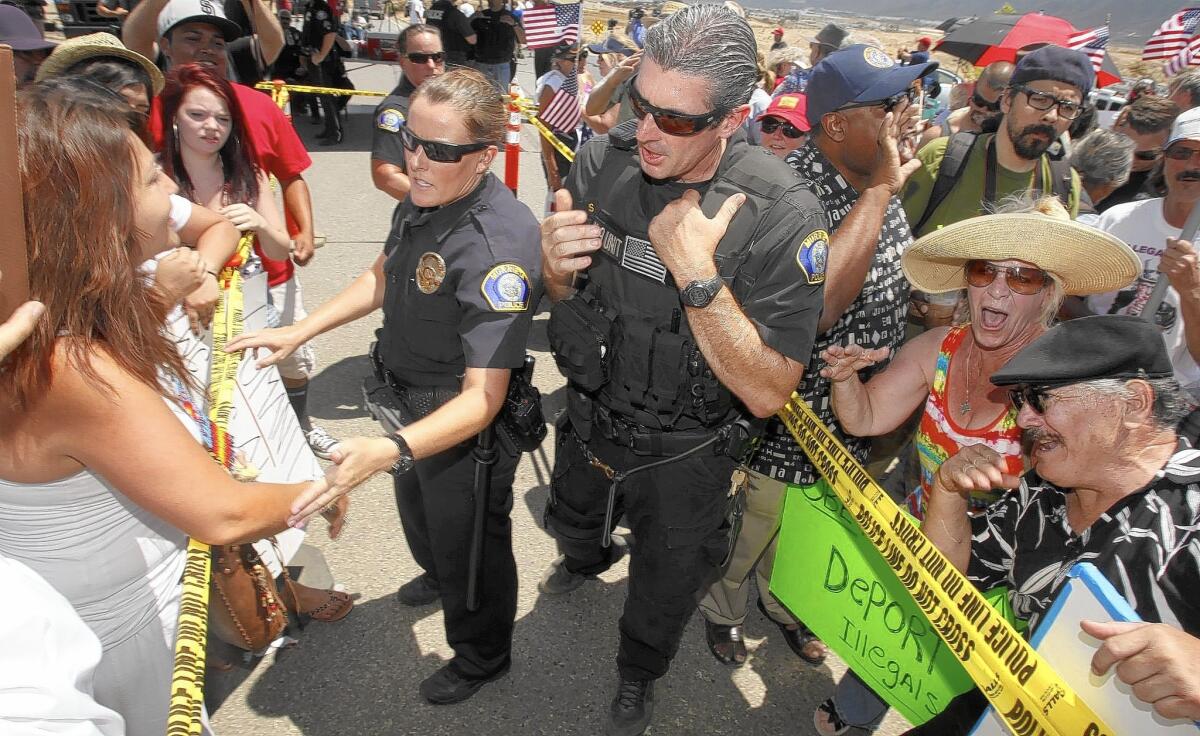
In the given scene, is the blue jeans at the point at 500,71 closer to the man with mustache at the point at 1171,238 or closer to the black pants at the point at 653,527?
the man with mustache at the point at 1171,238

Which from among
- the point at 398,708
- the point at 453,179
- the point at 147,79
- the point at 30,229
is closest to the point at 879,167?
the point at 453,179

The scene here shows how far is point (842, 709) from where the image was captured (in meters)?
2.73

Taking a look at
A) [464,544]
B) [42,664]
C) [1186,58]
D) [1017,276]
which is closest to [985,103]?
[1186,58]

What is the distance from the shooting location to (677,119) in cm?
199

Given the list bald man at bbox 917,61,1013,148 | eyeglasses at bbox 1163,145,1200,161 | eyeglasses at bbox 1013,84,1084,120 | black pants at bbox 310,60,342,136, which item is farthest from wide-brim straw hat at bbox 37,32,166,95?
black pants at bbox 310,60,342,136

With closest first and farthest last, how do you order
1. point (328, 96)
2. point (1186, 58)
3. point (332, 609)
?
point (332, 609) < point (1186, 58) < point (328, 96)

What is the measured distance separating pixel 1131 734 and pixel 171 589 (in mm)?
2194

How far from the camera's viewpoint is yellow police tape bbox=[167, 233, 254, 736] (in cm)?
148

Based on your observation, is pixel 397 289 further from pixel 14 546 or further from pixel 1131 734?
pixel 1131 734

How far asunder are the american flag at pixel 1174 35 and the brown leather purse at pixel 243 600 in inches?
366

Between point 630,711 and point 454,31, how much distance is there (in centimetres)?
953

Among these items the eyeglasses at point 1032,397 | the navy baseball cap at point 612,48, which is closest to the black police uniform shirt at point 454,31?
the navy baseball cap at point 612,48

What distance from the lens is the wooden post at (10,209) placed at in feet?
3.80

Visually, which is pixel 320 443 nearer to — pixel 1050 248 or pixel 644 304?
pixel 644 304
